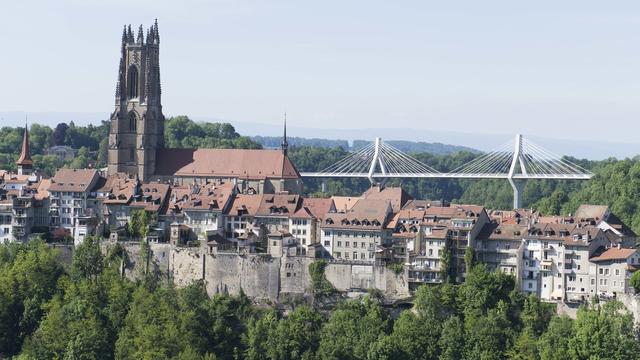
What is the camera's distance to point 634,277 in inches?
2825

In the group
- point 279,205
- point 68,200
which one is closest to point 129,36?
point 68,200

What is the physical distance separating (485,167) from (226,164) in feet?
123

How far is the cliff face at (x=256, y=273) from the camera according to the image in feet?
253

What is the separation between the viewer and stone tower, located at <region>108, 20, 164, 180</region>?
314 ft

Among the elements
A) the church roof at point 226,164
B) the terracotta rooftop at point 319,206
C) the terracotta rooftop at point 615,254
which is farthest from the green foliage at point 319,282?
the church roof at point 226,164

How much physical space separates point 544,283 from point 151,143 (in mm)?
31874

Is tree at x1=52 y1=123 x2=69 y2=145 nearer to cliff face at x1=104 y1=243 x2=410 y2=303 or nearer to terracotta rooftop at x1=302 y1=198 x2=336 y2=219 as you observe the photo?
cliff face at x1=104 y1=243 x2=410 y2=303

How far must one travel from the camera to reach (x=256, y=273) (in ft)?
259

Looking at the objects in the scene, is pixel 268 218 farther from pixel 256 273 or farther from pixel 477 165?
pixel 477 165

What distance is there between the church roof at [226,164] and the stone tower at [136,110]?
1112 millimetres

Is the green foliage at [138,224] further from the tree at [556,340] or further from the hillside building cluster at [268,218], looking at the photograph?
the tree at [556,340]

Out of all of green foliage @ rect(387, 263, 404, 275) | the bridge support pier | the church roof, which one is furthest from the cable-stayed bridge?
green foliage @ rect(387, 263, 404, 275)

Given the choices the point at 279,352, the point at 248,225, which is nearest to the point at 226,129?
the point at 248,225

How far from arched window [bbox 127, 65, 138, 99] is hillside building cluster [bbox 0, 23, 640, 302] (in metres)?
0.09
